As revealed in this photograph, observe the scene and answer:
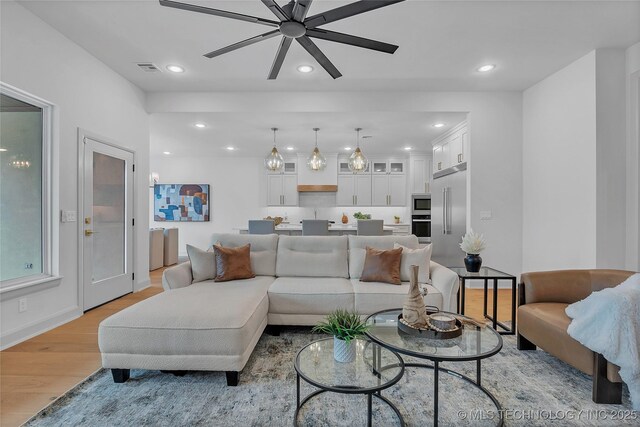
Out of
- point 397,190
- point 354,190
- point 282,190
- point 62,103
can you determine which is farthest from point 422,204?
point 62,103

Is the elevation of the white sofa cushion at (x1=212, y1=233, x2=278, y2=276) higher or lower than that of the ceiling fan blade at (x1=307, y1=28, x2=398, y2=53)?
lower

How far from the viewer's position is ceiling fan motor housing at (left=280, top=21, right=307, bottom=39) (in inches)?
76.0

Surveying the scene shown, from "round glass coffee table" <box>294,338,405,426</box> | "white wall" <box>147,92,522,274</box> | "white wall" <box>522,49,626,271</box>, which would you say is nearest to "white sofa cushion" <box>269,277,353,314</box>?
"round glass coffee table" <box>294,338,405,426</box>

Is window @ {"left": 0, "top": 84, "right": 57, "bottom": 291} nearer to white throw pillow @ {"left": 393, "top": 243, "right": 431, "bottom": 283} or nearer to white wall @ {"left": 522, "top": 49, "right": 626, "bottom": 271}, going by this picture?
white throw pillow @ {"left": 393, "top": 243, "right": 431, "bottom": 283}

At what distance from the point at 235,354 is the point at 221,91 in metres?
3.61

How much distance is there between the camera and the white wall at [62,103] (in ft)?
8.00

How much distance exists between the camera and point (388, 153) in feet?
24.0

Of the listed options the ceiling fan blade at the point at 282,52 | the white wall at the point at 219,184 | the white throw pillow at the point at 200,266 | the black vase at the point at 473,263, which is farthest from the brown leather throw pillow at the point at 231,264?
the white wall at the point at 219,184

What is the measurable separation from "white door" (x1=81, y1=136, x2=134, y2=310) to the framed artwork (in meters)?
3.75

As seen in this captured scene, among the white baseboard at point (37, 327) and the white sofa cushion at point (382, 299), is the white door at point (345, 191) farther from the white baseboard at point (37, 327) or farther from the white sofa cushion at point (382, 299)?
the white baseboard at point (37, 327)

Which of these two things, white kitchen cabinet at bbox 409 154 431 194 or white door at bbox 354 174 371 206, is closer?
white kitchen cabinet at bbox 409 154 431 194

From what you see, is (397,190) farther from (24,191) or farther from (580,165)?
(24,191)

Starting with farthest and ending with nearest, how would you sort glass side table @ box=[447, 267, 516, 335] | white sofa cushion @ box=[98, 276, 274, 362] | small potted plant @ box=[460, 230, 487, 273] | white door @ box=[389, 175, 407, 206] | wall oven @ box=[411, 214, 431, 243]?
white door @ box=[389, 175, 407, 206]
wall oven @ box=[411, 214, 431, 243]
small potted plant @ box=[460, 230, 487, 273]
glass side table @ box=[447, 267, 516, 335]
white sofa cushion @ box=[98, 276, 274, 362]

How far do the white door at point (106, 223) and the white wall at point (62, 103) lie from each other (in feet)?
0.50
